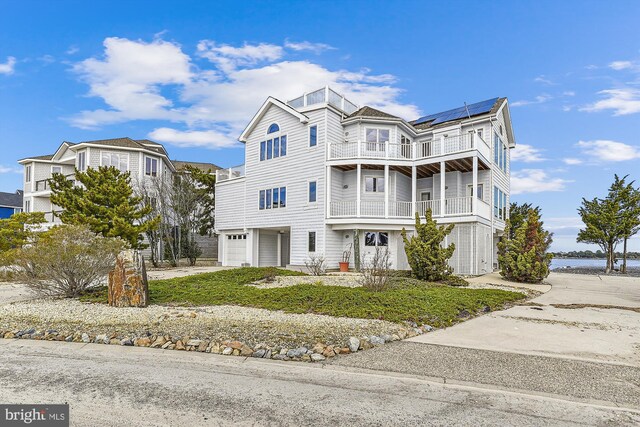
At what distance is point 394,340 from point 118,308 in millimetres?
6124

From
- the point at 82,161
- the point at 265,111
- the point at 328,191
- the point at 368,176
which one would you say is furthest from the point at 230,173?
the point at 82,161

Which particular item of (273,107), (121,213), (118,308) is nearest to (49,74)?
(121,213)

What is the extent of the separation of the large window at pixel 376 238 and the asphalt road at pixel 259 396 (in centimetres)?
1659

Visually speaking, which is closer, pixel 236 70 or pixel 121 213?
pixel 236 70

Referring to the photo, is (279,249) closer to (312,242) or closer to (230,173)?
(312,242)

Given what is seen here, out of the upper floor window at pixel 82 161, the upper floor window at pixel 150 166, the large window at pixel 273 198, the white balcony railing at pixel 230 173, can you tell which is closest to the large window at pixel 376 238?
the large window at pixel 273 198

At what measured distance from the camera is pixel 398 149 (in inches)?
872

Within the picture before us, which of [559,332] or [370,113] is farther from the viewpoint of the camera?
[370,113]

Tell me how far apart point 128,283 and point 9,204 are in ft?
167

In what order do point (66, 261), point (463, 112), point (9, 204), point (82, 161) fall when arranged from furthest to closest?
point (9, 204), point (82, 161), point (463, 112), point (66, 261)

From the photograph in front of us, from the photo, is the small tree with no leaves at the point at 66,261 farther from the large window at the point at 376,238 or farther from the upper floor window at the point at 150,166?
the upper floor window at the point at 150,166

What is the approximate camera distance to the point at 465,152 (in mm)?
19000

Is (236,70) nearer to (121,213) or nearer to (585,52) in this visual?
(121,213)

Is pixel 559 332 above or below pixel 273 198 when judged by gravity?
below
